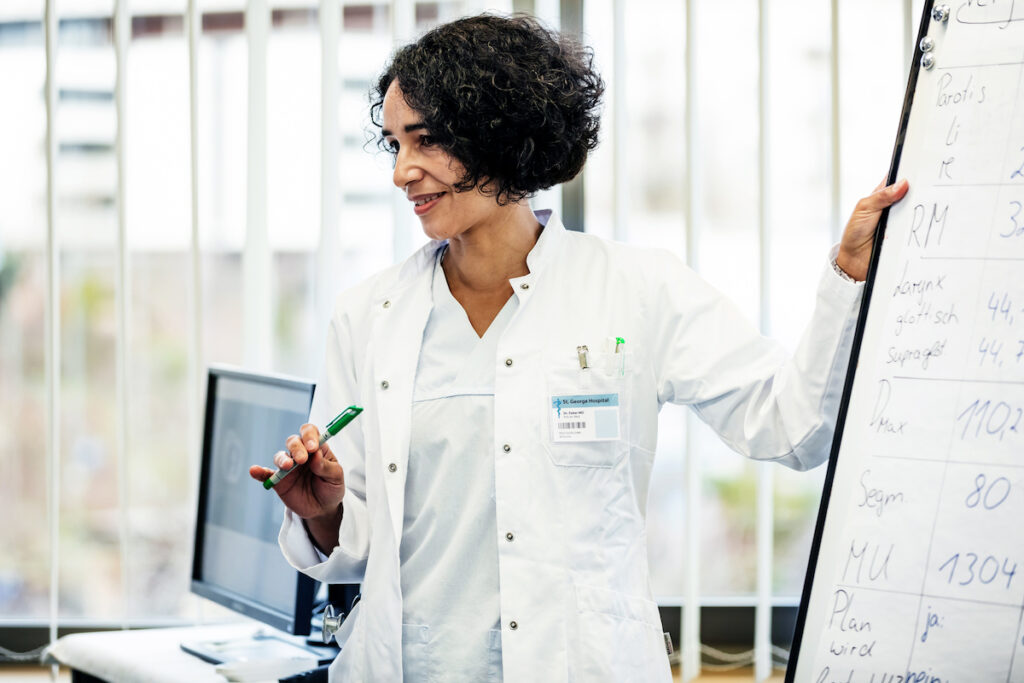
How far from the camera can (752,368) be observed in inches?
55.3

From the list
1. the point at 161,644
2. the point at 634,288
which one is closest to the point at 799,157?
the point at 634,288

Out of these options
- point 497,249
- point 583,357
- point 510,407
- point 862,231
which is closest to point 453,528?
point 510,407

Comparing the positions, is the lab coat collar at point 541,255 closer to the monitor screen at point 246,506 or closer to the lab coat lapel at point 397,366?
the lab coat lapel at point 397,366

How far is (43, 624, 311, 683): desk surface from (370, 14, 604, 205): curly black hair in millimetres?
1059

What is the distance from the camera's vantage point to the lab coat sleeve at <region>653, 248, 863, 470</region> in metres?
1.26

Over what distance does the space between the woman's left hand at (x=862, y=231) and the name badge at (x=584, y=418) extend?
1.30 feet

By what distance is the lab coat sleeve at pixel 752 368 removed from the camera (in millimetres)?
1262

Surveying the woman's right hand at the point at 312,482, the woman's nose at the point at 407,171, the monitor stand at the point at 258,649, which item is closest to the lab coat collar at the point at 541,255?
the woman's nose at the point at 407,171

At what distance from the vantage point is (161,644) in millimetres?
1998

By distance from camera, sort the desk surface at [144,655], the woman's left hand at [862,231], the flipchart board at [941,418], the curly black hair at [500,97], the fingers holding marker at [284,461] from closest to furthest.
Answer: the flipchart board at [941,418], the woman's left hand at [862,231], the fingers holding marker at [284,461], the curly black hair at [500,97], the desk surface at [144,655]

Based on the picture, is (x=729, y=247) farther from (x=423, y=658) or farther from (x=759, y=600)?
A: (x=423, y=658)

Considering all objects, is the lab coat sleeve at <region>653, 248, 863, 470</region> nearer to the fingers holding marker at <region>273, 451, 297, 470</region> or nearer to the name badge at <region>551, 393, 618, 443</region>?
the name badge at <region>551, 393, 618, 443</region>

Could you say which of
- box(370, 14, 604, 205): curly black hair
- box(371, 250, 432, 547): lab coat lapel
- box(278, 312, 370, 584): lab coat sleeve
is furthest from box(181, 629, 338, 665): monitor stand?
box(370, 14, 604, 205): curly black hair

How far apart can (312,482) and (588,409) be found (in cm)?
46
